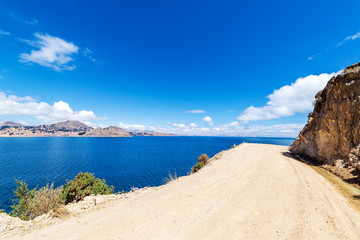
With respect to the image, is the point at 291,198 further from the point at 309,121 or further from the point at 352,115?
the point at 309,121

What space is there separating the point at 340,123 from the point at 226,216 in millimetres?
17564

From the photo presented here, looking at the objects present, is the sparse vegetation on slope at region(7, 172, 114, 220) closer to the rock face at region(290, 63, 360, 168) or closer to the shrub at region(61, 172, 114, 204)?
the shrub at region(61, 172, 114, 204)

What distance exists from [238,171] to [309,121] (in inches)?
599

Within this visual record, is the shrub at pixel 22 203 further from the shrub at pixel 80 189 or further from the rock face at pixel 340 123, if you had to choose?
the rock face at pixel 340 123

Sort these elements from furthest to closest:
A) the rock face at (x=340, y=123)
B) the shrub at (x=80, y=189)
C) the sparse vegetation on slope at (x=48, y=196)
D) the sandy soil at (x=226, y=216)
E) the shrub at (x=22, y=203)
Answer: the shrub at (x=80, y=189), the rock face at (x=340, y=123), the shrub at (x=22, y=203), the sparse vegetation on slope at (x=48, y=196), the sandy soil at (x=226, y=216)

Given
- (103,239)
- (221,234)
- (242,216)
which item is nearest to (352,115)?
(242,216)

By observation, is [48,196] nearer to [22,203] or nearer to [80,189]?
[22,203]

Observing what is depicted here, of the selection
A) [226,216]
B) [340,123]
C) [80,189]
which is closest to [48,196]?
[80,189]

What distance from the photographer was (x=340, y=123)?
52.6 feet

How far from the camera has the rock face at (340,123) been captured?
1470 cm

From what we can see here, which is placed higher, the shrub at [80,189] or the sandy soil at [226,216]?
the sandy soil at [226,216]

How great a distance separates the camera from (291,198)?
9.66 metres

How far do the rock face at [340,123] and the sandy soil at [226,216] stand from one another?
6077 millimetres

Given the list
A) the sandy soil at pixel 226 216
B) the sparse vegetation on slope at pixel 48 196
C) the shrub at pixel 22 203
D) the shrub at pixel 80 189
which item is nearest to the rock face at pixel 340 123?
the sandy soil at pixel 226 216
